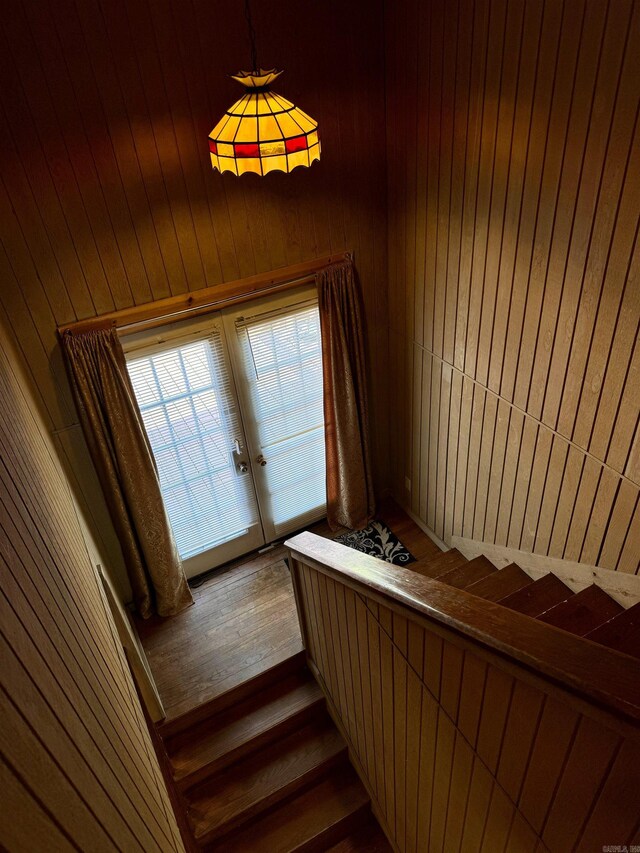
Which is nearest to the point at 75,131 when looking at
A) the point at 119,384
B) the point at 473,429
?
the point at 119,384

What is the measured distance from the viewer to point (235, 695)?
378 cm

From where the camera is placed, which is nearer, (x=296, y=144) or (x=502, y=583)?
(x=296, y=144)

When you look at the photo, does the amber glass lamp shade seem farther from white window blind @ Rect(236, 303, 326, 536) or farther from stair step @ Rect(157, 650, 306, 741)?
stair step @ Rect(157, 650, 306, 741)

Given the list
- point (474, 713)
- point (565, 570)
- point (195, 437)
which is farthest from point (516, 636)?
point (195, 437)

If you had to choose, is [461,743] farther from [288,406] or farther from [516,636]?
[288,406]

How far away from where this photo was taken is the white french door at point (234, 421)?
3.79 meters

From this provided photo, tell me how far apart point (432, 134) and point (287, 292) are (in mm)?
1261

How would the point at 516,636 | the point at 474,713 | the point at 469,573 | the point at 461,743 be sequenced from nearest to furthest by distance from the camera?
the point at 516,636 → the point at 474,713 → the point at 461,743 → the point at 469,573

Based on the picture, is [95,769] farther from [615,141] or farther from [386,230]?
[386,230]

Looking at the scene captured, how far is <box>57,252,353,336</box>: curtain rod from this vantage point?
3.42 metres

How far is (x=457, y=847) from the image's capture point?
239cm

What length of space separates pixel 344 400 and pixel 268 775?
2.42m

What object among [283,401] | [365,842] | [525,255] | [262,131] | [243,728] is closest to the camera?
[262,131]

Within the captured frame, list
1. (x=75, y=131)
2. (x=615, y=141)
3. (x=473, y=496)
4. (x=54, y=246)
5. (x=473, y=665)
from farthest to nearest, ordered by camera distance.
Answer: (x=473, y=496) → (x=54, y=246) → (x=75, y=131) → (x=615, y=141) → (x=473, y=665)
